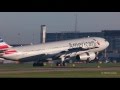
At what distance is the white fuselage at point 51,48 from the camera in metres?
52.6

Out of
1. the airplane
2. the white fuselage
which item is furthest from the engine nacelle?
the white fuselage

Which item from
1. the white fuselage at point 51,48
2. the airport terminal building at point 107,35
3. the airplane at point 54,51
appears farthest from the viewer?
the airport terminal building at point 107,35

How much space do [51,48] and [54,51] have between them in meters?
0.55

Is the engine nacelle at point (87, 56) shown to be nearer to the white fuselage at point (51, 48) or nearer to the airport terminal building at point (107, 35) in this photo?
the white fuselage at point (51, 48)

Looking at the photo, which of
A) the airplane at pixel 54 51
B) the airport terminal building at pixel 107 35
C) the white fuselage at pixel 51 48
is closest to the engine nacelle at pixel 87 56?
the airplane at pixel 54 51

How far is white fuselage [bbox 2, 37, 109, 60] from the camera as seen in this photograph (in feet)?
173

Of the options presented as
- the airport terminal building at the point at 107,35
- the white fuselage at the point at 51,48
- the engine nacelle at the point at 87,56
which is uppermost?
the airport terminal building at the point at 107,35

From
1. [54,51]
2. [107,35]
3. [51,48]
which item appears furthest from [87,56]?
[107,35]

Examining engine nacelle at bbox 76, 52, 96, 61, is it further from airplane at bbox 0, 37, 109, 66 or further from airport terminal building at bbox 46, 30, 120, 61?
airport terminal building at bbox 46, 30, 120, 61

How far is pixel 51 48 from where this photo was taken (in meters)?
54.3
